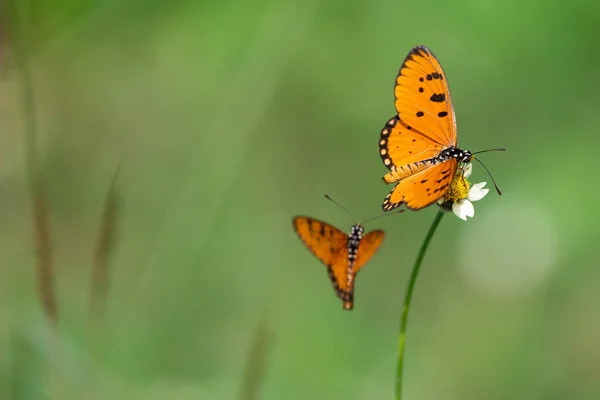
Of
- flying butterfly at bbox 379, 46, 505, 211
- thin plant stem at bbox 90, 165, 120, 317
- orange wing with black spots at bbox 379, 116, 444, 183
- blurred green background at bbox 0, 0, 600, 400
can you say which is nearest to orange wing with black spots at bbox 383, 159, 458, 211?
flying butterfly at bbox 379, 46, 505, 211

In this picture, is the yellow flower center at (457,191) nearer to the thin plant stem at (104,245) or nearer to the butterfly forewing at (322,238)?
the butterfly forewing at (322,238)

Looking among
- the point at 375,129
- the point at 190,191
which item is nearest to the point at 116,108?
the point at 190,191

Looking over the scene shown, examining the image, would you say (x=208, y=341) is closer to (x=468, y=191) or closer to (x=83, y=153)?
(x=83, y=153)

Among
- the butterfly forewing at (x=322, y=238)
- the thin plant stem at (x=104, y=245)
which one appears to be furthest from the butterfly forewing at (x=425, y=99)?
the thin plant stem at (x=104, y=245)

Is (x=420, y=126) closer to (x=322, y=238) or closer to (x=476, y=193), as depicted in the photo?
(x=476, y=193)

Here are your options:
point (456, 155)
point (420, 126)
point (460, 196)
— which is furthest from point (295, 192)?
point (460, 196)

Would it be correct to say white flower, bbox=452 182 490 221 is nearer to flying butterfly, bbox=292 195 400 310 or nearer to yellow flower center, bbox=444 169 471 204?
yellow flower center, bbox=444 169 471 204
